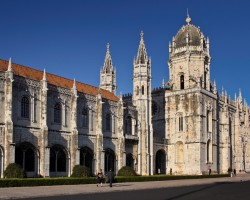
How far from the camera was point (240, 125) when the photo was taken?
8956 centimetres

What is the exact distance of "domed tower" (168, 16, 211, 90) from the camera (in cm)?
7181

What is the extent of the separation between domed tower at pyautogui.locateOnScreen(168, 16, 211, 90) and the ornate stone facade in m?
0.17

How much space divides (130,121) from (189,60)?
56.6 ft

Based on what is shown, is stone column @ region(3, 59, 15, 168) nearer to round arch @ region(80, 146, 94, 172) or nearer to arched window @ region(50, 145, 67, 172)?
arched window @ region(50, 145, 67, 172)

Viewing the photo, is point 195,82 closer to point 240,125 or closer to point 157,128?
point 157,128

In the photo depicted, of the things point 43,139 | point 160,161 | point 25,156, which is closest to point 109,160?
point 43,139

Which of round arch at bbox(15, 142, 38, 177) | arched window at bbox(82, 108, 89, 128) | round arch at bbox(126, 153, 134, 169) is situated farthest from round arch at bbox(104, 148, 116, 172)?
round arch at bbox(15, 142, 38, 177)

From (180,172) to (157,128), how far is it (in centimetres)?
929

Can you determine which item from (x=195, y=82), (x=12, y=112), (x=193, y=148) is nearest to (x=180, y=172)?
(x=193, y=148)

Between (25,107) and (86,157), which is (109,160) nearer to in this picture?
(86,157)

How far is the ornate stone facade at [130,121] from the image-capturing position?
4528 centimetres

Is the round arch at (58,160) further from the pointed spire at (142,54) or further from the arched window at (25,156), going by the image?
the pointed spire at (142,54)

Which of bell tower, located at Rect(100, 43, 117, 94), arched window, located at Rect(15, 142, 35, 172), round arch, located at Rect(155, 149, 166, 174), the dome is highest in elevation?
the dome

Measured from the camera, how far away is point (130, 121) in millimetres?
62594
